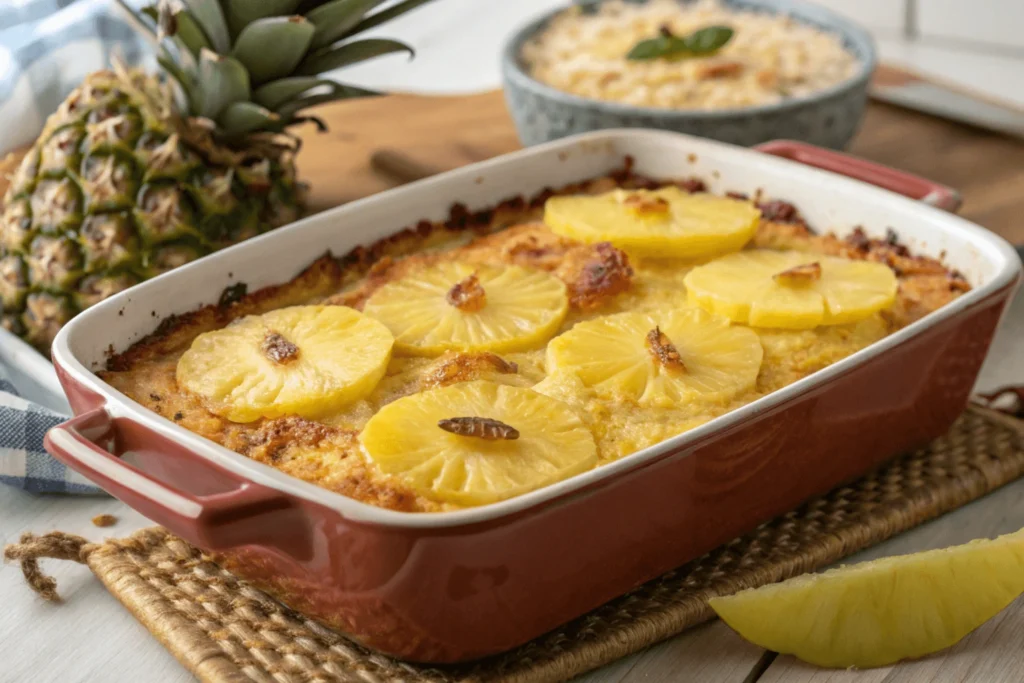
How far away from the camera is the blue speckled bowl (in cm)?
314

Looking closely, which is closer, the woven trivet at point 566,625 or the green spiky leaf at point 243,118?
the woven trivet at point 566,625

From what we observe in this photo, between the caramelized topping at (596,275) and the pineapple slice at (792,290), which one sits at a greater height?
the caramelized topping at (596,275)

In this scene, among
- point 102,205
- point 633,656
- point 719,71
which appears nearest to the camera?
point 633,656

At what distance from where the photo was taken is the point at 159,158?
8.66 ft

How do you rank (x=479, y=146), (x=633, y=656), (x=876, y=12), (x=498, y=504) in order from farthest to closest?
Answer: (x=876, y=12) → (x=479, y=146) → (x=633, y=656) → (x=498, y=504)

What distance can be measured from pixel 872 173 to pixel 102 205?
1705 millimetres

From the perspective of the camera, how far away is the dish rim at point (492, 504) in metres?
1.57

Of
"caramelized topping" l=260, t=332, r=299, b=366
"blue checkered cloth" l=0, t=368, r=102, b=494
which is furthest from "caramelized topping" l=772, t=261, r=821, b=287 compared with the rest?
"blue checkered cloth" l=0, t=368, r=102, b=494

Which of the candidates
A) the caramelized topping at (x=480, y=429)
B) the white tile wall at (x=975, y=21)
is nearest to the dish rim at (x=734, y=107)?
the caramelized topping at (x=480, y=429)

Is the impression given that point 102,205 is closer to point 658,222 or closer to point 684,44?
point 658,222

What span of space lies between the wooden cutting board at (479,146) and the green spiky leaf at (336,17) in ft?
2.02

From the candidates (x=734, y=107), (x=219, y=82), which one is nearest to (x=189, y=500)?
(x=219, y=82)

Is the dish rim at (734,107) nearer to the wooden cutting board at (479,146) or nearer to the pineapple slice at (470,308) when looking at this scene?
the wooden cutting board at (479,146)

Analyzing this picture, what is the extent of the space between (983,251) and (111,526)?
1.75m
